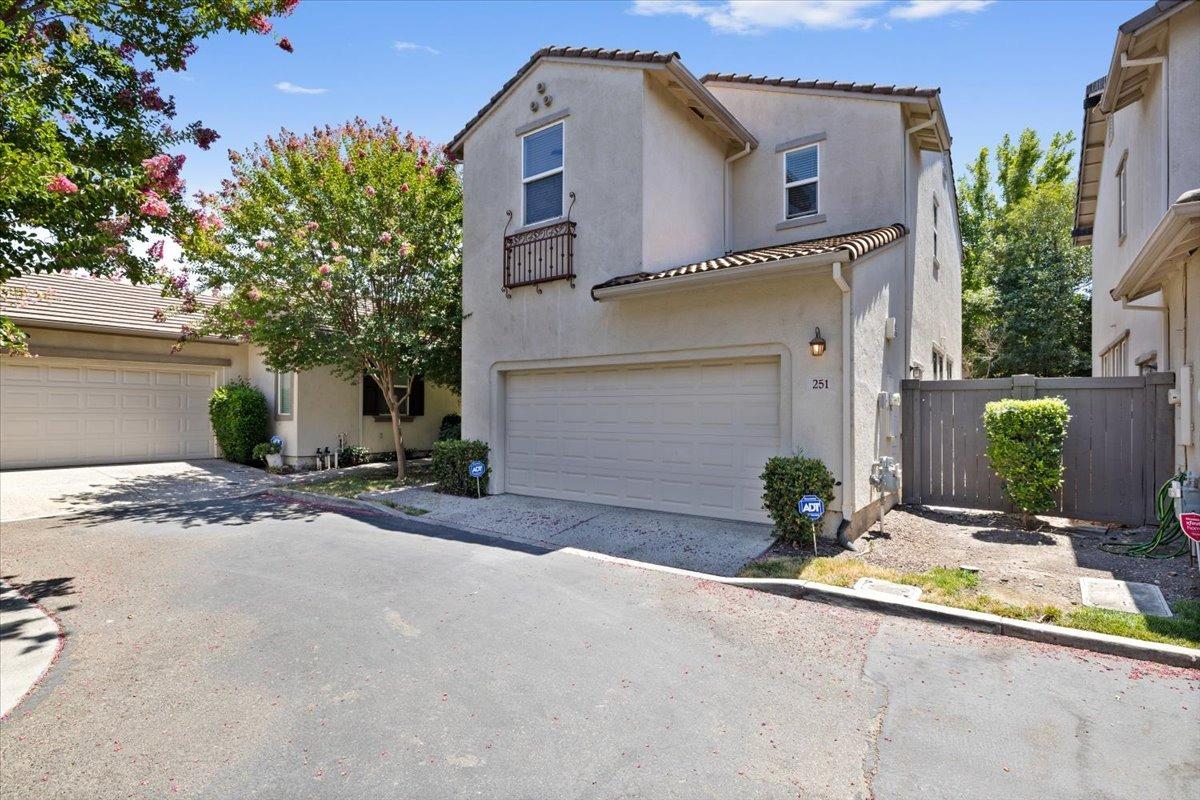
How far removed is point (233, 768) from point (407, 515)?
641 centimetres

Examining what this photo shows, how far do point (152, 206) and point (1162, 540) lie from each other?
1178cm

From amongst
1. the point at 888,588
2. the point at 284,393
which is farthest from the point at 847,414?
the point at 284,393

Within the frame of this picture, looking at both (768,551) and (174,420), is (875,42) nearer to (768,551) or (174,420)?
(768,551)

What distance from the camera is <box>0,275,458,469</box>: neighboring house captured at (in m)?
13.4

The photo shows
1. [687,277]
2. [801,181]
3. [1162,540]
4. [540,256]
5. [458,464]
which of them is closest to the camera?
[1162,540]

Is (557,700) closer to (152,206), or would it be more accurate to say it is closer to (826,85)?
(152,206)

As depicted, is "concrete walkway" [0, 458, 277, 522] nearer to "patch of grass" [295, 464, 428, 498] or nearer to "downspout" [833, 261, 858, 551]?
"patch of grass" [295, 464, 428, 498]

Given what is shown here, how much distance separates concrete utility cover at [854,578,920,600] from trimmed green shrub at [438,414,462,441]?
11.9 m

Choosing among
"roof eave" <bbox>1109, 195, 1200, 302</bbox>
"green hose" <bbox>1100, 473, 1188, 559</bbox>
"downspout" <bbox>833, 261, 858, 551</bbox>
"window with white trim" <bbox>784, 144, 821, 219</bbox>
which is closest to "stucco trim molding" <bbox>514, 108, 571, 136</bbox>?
"window with white trim" <bbox>784, 144, 821, 219</bbox>

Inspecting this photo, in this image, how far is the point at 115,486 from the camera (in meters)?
11.9

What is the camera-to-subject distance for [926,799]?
2.83 metres

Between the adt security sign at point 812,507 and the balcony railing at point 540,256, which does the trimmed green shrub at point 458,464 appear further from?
the adt security sign at point 812,507

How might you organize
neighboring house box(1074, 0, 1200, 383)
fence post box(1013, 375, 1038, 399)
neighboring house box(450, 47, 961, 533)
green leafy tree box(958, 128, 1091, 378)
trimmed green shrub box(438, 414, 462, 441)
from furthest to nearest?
green leafy tree box(958, 128, 1091, 378), trimmed green shrub box(438, 414, 462, 441), fence post box(1013, 375, 1038, 399), neighboring house box(450, 47, 961, 533), neighboring house box(1074, 0, 1200, 383)

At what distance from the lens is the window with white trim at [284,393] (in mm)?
14727
